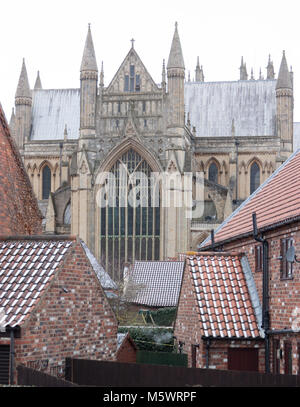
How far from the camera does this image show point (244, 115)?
2645 inches

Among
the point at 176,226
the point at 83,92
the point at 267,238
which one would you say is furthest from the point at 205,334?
the point at 83,92

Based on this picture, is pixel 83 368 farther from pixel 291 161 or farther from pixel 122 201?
pixel 122 201

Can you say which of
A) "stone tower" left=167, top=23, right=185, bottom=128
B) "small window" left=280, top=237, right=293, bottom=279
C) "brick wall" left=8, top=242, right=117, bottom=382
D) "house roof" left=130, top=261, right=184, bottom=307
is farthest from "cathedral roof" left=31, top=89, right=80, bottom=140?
"brick wall" left=8, top=242, right=117, bottom=382

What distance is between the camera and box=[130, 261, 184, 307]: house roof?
143 ft

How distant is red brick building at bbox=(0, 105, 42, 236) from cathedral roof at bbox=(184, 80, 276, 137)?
153 feet

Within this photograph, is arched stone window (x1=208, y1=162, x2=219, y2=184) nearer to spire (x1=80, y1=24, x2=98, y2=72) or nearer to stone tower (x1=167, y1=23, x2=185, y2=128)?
stone tower (x1=167, y1=23, x2=185, y2=128)

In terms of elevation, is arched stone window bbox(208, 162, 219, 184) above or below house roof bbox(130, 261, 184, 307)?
above

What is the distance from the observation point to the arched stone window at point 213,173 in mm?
65125

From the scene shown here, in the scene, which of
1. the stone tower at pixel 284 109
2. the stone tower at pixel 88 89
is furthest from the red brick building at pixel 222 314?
the stone tower at pixel 284 109

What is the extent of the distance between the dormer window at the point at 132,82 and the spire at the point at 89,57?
256 cm

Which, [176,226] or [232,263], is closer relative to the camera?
[232,263]

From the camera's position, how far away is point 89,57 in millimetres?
59438

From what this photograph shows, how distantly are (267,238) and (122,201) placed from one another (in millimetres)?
39282

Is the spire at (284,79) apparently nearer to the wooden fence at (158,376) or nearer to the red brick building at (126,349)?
the red brick building at (126,349)
